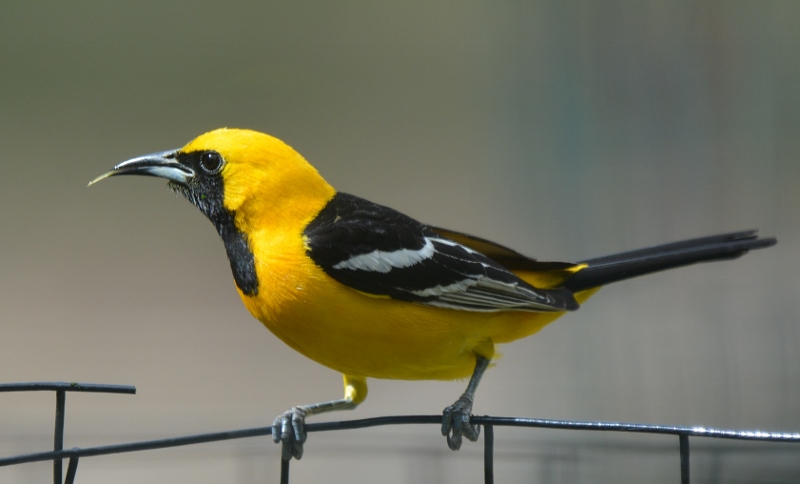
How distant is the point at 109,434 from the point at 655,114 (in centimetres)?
224

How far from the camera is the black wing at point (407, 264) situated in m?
1.53

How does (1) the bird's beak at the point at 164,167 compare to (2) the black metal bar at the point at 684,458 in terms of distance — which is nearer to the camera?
(2) the black metal bar at the point at 684,458

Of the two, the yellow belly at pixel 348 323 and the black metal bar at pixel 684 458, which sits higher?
the yellow belly at pixel 348 323

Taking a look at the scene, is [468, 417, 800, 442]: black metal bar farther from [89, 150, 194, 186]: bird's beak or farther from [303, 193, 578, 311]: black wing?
[89, 150, 194, 186]: bird's beak

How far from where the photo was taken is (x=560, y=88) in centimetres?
354

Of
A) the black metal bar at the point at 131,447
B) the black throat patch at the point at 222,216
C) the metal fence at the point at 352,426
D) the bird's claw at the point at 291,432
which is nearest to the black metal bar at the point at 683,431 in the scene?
the metal fence at the point at 352,426

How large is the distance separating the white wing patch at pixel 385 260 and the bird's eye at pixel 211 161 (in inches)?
12.2

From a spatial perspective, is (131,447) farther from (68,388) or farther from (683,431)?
(683,431)

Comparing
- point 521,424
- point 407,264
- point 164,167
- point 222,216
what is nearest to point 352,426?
point 521,424

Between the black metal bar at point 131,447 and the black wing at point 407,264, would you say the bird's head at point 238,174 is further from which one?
the black metal bar at point 131,447

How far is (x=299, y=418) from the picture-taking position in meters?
1.59

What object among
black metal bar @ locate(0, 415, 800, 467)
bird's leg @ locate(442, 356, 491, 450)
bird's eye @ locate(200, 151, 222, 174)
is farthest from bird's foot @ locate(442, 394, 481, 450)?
bird's eye @ locate(200, 151, 222, 174)

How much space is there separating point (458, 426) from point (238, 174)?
25.1 inches

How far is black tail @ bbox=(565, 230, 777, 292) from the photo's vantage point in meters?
1.82
